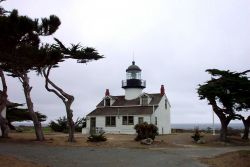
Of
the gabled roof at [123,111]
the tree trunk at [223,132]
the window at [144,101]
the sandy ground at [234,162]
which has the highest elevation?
the window at [144,101]

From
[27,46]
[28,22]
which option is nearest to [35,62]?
[27,46]

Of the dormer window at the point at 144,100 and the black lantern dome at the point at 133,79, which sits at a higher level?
the black lantern dome at the point at 133,79

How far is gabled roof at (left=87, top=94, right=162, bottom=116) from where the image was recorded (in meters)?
45.0

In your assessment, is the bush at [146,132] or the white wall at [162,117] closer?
the bush at [146,132]

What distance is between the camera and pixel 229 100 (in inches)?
1358

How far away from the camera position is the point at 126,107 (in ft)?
156

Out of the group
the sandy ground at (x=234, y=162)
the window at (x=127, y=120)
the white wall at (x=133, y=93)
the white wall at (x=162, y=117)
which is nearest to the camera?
the sandy ground at (x=234, y=162)

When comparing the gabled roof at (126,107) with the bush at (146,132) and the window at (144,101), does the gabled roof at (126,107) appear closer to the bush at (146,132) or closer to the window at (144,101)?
the window at (144,101)

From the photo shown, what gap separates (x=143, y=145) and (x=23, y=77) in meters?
9.72

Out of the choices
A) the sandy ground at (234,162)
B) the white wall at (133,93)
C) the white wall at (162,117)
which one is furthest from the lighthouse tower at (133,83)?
the sandy ground at (234,162)

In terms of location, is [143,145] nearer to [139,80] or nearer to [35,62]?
[35,62]

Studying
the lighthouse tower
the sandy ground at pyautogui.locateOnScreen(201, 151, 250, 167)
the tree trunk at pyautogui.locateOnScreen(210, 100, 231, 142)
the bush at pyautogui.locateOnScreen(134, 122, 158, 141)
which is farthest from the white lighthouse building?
the sandy ground at pyautogui.locateOnScreen(201, 151, 250, 167)

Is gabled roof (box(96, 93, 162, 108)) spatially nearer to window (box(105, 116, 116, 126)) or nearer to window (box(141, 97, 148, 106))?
window (box(141, 97, 148, 106))

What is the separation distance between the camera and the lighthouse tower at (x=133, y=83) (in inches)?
1928
